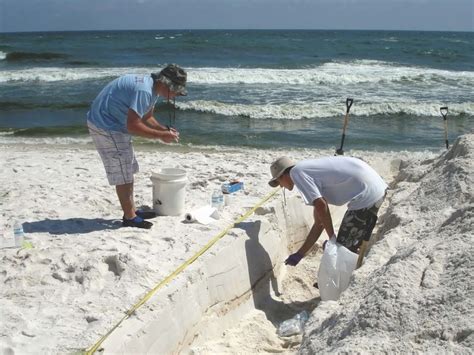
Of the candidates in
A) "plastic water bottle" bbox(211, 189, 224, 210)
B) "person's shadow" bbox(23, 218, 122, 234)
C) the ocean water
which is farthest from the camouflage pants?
the ocean water

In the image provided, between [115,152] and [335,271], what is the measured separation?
2.16 m

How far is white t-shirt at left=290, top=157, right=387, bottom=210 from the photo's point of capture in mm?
4609

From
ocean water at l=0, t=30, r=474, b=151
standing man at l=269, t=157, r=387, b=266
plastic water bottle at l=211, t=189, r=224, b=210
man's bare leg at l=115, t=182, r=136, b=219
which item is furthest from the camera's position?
ocean water at l=0, t=30, r=474, b=151

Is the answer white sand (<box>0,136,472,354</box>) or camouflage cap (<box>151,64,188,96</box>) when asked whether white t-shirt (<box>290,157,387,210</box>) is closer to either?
white sand (<box>0,136,472,354</box>)

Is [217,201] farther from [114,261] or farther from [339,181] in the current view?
[114,261]

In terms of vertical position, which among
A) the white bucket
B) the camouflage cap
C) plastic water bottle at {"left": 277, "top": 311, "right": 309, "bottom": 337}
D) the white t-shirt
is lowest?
plastic water bottle at {"left": 277, "top": 311, "right": 309, "bottom": 337}

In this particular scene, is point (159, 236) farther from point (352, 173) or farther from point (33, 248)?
point (352, 173)

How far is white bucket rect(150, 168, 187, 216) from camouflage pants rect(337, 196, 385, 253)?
5.21 ft

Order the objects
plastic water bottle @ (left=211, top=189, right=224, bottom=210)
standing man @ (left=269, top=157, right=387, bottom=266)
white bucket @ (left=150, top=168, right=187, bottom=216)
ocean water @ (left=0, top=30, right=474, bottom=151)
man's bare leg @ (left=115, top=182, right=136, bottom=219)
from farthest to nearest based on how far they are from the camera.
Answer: ocean water @ (left=0, top=30, right=474, bottom=151) → plastic water bottle @ (left=211, top=189, right=224, bottom=210) → white bucket @ (left=150, top=168, right=187, bottom=216) → man's bare leg @ (left=115, top=182, right=136, bottom=219) → standing man @ (left=269, top=157, right=387, bottom=266)

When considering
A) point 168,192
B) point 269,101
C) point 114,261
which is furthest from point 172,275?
point 269,101

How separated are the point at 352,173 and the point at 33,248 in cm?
274

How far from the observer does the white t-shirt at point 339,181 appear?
4609 millimetres

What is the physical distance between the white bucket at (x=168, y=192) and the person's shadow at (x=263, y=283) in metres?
0.66

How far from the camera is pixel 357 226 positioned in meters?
4.89
